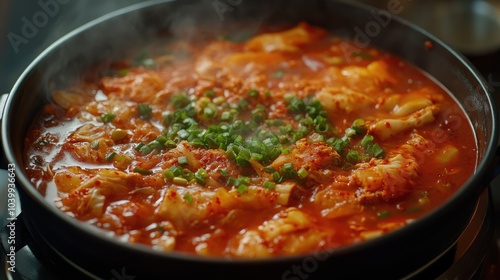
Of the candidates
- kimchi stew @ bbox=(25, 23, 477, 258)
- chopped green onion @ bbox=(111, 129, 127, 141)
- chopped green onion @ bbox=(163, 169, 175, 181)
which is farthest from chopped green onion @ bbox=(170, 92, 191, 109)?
chopped green onion @ bbox=(163, 169, 175, 181)

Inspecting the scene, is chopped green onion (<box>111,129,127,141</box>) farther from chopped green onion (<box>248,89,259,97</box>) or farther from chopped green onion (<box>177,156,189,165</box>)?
chopped green onion (<box>248,89,259,97</box>)

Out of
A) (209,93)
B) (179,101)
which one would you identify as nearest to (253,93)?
(209,93)

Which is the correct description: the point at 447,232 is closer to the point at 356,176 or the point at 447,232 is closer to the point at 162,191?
the point at 356,176

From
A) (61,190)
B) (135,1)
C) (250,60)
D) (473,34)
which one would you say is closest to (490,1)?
(473,34)

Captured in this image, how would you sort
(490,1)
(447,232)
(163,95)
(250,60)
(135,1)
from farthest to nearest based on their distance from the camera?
1. (490,1)
2. (135,1)
3. (250,60)
4. (163,95)
5. (447,232)

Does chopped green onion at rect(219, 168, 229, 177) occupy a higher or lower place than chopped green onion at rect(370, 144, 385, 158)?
higher

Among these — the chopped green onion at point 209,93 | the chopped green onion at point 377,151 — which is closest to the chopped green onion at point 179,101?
the chopped green onion at point 209,93

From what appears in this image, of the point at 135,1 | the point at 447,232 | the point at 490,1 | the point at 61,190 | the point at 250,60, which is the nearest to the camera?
the point at 447,232
